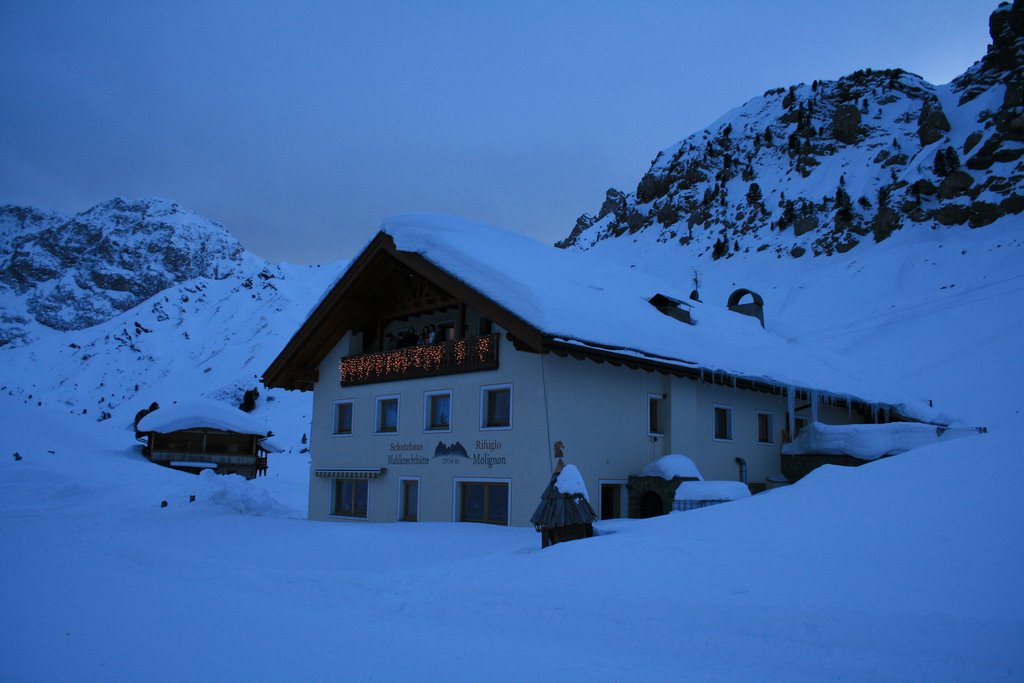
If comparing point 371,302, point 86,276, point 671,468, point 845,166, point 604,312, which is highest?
point 86,276

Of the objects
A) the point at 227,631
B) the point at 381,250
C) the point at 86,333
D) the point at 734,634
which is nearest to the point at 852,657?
the point at 734,634

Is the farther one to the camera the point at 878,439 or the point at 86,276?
the point at 86,276

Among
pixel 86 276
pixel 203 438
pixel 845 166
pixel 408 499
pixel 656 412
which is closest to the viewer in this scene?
pixel 656 412

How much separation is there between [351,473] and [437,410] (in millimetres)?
3640

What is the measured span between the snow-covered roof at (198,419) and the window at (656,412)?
27.8 m

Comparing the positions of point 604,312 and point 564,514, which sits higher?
point 604,312

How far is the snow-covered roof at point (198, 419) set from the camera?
39312 millimetres

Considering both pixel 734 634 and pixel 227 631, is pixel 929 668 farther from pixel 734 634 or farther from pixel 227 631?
pixel 227 631

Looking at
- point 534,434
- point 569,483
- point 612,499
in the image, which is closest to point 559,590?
point 569,483

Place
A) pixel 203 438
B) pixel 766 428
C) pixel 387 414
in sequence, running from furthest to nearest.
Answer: pixel 203 438 < pixel 766 428 < pixel 387 414

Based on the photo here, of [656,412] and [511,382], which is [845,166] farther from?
[511,382]

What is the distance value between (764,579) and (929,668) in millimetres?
2282

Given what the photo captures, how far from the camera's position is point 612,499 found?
727 inches

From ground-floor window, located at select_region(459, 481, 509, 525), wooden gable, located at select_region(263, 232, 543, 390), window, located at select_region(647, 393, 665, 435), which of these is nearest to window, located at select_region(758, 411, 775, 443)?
window, located at select_region(647, 393, 665, 435)
